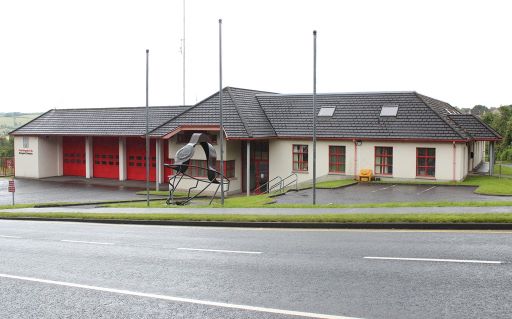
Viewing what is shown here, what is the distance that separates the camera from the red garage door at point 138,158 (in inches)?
1783

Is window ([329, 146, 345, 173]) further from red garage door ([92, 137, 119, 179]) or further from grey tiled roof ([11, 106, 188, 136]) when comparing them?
red garage door ([92, 137, 119, 179])

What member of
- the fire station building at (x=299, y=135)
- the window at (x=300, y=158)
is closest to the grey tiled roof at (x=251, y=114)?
the fire station building at (x=299, y=135)

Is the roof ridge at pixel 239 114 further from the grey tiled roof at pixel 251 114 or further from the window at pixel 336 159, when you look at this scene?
the window at pixel 336 159

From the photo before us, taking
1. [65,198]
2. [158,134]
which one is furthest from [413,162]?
[65,198]

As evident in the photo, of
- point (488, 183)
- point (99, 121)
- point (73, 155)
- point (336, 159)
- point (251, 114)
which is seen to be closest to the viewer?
point (488, 183)

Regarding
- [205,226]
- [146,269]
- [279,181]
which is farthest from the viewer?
[279,181]

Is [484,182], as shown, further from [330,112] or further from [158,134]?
[158,134]

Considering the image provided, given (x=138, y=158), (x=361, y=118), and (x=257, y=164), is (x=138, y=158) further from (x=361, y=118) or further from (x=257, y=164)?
(x=361, y=118)

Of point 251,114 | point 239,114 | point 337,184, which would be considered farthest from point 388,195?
point 251,114

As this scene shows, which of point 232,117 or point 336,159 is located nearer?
point 336,159

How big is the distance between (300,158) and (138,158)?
15.2 metres

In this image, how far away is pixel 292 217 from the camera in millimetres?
16594

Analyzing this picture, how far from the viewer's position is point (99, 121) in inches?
1869

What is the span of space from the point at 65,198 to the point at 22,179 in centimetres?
1554
